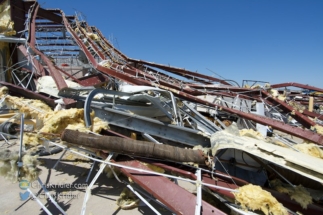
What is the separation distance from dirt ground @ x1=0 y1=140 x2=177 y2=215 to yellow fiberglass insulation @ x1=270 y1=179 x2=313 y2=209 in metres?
1.70

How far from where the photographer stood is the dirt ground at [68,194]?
3365 mm

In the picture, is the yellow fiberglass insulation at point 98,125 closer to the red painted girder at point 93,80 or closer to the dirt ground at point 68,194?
the dirt ground at point 68,194

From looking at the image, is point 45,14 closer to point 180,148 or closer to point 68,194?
point 68,194

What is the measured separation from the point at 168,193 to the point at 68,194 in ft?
7.28

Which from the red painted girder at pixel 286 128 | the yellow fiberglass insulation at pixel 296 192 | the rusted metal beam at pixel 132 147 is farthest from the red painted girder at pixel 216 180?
the red painted girder at pixel 286 128

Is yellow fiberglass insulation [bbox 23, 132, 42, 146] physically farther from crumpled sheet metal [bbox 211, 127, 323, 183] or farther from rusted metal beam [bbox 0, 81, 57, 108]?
crumpled sheet metal [bbox 211, 127, 323, 183]

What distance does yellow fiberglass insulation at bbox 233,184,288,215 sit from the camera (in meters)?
2.19

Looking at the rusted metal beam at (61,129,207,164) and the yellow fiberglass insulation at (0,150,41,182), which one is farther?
the rusted metal beam at (61,129,207,164)

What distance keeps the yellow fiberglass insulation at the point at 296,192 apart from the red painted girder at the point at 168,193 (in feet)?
3.25

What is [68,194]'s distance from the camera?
12.4 ft

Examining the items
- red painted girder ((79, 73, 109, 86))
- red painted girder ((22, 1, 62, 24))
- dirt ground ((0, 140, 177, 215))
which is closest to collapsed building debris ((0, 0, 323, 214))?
dirt ground ((0, 140, 177, 215))

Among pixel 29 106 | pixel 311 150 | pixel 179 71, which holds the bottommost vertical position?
pixel 311 150

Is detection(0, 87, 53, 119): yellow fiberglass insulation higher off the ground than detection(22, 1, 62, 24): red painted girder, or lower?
lower

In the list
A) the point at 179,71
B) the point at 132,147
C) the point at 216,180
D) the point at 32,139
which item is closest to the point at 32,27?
the point at 179,71
